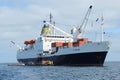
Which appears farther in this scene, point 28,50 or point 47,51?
point 28,50

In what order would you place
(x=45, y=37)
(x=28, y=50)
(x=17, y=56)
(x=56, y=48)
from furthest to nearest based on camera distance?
1. (x=17, y=56)
2. (x=28, y=50)
3. (x=45, y=37)
4. (x=56, y=48)

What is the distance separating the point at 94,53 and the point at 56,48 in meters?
21.9

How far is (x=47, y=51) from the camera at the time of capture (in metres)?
141

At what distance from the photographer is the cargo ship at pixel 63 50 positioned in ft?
389

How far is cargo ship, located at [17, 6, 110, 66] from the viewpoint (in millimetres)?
118500

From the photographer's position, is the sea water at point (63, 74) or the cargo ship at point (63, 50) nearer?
the sea water at point (63, 74)

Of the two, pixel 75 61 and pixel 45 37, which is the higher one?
pixel 45 37

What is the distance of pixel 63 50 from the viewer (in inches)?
5000

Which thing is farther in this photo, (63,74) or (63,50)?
(63,50)

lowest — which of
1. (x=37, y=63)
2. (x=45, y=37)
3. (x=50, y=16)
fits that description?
(x=37, y=63)

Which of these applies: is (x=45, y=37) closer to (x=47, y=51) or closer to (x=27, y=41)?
(x=47, y=51)

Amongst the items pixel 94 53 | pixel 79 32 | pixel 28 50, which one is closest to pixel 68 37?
pixel 79 32

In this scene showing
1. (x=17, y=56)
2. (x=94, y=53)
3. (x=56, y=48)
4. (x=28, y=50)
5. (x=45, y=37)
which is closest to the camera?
(x=94, y=53)

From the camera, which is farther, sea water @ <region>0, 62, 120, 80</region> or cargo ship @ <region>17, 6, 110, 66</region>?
cargo ship @ <region>17, 6, 110, 66</region>
